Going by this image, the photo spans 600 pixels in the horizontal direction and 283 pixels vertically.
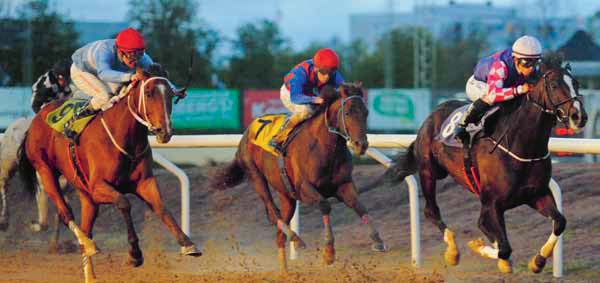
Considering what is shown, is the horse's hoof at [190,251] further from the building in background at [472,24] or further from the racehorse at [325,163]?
the building in background at [472,24]

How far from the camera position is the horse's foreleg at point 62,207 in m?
7.29

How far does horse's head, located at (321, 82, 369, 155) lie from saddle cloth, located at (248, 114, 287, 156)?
68 cm

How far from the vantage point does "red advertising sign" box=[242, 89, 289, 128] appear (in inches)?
830

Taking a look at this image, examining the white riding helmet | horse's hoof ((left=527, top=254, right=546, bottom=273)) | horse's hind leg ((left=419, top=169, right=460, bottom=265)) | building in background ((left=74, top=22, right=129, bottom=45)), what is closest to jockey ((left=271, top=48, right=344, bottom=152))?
horse's hind leg ((left=419, top=169, right=460, bottom=265))

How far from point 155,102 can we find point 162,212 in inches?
26.1

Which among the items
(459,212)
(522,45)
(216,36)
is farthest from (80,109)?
(216,36)

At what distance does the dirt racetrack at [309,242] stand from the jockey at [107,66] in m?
1.27

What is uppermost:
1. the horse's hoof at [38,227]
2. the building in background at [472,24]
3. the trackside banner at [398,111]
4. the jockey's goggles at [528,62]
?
the jockey's goggles at [528,62]

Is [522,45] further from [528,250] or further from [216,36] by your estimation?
[216,36]

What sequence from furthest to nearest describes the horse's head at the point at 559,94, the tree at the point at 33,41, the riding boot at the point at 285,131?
the tree at the point at 33,41
the riding boot at the point at 285,131
the horse's head at the point at 559,94

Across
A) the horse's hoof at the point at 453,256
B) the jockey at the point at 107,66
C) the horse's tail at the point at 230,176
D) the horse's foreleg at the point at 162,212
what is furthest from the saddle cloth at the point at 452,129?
the jockey at the point at 107,66

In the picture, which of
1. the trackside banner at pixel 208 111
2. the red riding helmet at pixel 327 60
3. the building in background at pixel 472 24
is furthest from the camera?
the building in background at pixel 472 24

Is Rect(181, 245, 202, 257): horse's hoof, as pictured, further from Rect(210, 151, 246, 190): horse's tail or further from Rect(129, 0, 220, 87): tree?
Rect(129, 0, 220, 87): tree

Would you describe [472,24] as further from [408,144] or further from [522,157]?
[522,157]
